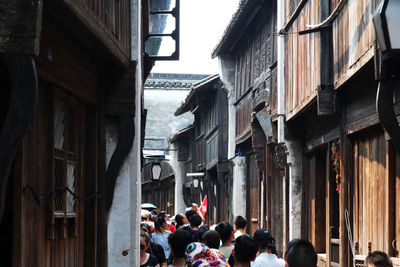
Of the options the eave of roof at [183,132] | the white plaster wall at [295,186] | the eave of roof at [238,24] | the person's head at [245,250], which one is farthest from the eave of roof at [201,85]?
the person's head at [245,250]

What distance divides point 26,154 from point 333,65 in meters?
6.53

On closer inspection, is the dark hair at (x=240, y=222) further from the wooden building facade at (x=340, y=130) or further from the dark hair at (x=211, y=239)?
the dark hair at (x=211, y=239)

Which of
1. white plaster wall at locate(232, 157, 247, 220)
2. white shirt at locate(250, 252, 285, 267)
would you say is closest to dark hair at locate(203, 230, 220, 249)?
white shirt at locate(250, 252, 285, 267)

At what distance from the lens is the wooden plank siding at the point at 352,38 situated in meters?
8.94

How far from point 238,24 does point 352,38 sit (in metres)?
11.2

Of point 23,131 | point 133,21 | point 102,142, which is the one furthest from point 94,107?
point 23,131

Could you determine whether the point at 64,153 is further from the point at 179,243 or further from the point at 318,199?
the point at 318,199

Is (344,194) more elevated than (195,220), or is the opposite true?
(344,194)

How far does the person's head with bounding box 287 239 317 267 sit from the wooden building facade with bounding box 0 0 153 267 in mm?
1738

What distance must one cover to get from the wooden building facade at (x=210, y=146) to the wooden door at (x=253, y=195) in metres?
2.07

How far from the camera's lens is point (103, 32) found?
698 cm

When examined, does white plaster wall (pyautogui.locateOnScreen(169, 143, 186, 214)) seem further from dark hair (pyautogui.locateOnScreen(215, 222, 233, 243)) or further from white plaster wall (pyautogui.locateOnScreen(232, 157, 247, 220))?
dark hair (pyautogui.locateOnScreen(215, 222, 233, 243))

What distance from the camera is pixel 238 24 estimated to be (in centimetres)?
2105

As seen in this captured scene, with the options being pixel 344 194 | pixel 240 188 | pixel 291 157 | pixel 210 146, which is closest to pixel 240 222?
pixel 344 194
